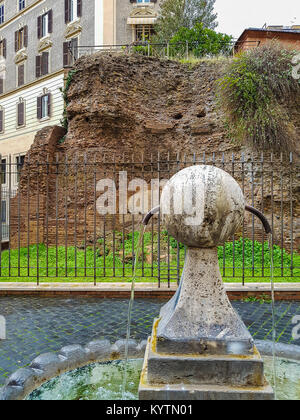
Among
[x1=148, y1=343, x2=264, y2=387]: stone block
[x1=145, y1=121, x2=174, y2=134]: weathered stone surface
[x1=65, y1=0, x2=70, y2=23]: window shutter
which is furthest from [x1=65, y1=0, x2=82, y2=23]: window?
[x1=148, y1=343, x2=264, y2=387]: stone block

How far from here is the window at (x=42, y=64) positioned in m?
24.2

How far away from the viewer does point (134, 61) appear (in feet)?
47.1

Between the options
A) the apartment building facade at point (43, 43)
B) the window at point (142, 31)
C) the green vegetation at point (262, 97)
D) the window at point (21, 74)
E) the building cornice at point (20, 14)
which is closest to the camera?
the green vegetation at point (262, 97)

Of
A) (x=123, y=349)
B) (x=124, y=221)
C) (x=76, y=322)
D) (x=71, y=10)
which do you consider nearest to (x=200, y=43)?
(x=71, y=10)

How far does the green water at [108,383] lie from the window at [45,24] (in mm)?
27017

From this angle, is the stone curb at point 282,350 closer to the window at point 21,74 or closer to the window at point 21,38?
the window at point 21,74

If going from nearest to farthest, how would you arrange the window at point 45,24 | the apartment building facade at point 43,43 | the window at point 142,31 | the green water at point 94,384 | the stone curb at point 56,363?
the stone curb at point 56,363 < the green water at point 94,384 < the apartment building facade at point 43,43 < the window at point 142,31 < the window at point 45,24

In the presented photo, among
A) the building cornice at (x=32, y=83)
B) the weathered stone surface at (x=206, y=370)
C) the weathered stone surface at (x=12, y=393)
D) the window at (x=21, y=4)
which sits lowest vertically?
the weathered stone surface at (x=12, y=393)

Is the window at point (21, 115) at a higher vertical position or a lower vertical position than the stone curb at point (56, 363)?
higher

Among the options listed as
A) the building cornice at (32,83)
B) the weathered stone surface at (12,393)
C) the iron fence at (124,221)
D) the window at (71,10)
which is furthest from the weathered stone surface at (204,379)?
the window at (71,10)

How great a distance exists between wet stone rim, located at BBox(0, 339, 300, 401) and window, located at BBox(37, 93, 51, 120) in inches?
841

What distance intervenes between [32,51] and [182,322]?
28.4 meters

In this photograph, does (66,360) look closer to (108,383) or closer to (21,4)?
(108,383)
